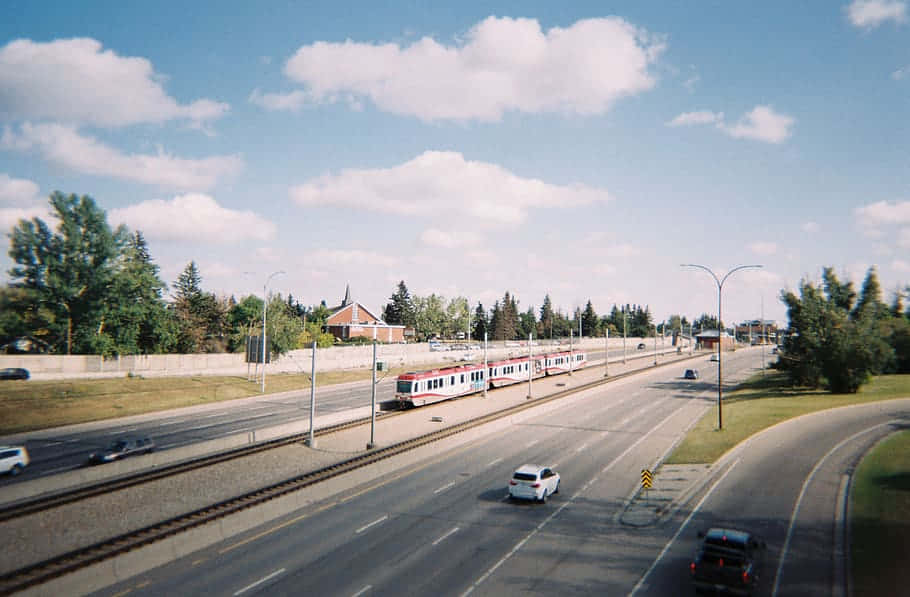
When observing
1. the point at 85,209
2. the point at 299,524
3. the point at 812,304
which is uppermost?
the point at 85,209

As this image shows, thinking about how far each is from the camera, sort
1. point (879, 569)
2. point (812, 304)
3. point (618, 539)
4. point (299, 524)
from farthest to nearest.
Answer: point (812, 304), point (299, 524), point (618, 539), point (879, 569)

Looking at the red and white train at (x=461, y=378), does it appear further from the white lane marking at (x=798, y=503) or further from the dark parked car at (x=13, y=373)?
the dark parked car at (x=13, y=373)

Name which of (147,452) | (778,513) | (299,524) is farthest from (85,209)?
(778,513)

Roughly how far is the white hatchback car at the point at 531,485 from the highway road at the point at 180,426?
24.1 meters

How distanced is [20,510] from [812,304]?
72.7m

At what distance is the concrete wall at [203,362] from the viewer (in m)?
55.1

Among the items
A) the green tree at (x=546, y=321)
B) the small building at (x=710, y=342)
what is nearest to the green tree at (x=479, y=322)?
the green tree at (x=546, y=321)

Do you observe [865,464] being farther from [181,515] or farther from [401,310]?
[401,310]

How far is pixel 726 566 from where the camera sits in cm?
1490

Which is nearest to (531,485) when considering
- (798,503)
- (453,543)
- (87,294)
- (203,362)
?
(453,543)

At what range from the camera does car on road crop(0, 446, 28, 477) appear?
2854 cm

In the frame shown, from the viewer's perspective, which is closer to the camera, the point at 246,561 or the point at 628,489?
the point at 246,561

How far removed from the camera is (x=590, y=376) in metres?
79.4

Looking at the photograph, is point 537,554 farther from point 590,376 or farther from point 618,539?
point 590,376
